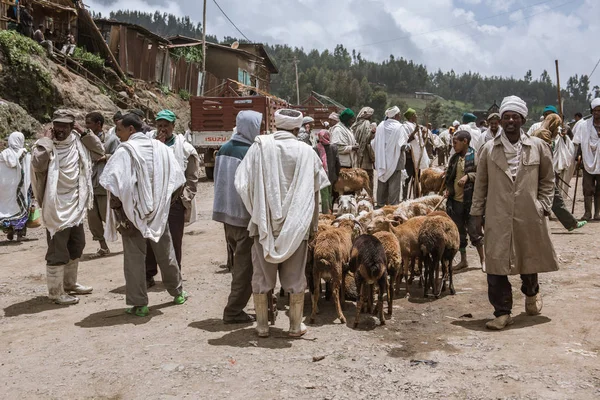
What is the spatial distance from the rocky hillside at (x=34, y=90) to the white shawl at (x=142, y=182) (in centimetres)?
1361

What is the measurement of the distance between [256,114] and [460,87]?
193329mm

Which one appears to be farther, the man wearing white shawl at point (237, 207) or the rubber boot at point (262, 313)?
the man wearing white shawl at point (237, 207)

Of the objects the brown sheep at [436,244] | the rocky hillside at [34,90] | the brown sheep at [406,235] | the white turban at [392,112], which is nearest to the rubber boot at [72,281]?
the brown sheep at [406,235]

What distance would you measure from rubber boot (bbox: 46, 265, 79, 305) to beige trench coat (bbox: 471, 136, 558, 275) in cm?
444

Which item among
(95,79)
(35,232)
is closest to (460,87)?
(95,79)

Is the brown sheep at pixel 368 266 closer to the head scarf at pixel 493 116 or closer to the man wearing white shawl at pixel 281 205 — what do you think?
the man wearing white shawl at pixel 281 205

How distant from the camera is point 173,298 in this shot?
6.60 m

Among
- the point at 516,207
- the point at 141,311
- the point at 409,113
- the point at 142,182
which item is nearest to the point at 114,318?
the point at 141,311

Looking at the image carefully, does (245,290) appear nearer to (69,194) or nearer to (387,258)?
(387,258)

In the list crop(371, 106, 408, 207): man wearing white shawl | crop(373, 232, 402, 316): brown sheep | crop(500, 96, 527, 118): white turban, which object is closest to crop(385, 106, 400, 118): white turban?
crop(371, 106, 408, 207): man wearing white shawl

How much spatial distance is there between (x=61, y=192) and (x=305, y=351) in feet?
11.0

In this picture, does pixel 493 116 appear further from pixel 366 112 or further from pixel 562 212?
pixel 366 112

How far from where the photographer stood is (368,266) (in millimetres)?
5340

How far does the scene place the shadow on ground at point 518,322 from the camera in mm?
5344
